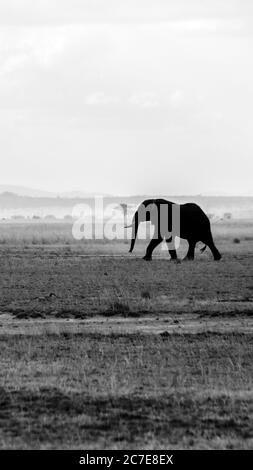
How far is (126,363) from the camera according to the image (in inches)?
632

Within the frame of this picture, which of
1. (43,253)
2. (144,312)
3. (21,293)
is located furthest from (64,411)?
(43,253)

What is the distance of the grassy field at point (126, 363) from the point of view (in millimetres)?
11594

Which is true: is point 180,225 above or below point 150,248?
above

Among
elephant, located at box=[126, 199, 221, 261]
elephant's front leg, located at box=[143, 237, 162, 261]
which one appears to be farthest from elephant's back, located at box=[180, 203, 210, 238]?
elephant's front leg, located at box=[143, 237, 162, 261]

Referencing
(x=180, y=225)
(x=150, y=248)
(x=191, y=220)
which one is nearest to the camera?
(x=150, y=248)

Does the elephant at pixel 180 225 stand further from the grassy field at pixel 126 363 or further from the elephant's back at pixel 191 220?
the grassy field at pixel 126 363

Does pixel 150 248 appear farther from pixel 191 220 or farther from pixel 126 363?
pixel 126 363

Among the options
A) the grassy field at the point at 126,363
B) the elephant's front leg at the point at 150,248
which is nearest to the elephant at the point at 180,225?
the elephant's front leg at the point at 150,248

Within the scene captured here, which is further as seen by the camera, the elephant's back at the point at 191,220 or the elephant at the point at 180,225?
the elephant's back at the point at 191,220

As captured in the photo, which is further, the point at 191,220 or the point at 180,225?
the point at 191,220

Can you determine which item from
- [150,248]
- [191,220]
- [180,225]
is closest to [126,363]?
[150,248]

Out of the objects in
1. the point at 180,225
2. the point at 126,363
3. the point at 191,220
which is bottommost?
the point at 126,363

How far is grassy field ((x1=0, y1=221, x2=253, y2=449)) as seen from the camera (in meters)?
11.6

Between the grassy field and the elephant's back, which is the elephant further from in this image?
the grassy field
